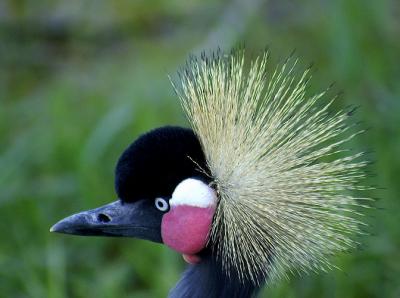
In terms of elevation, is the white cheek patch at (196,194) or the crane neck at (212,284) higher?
the white cheek patch at (196,194)

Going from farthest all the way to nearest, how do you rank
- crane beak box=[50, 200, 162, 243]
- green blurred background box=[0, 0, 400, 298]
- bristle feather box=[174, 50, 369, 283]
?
1. green blurred background box=[0, 0, 400, 298]
2. crane beak box=[50, 200, 162, 243]
3. bristle feather box=[174, 50, 369, 283]

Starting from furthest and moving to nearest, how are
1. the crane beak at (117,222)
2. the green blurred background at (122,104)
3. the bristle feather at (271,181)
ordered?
1. the green blurred background at (122,104)
2. the crane beak at (117,222)
3. the bristle feather at (271,181)

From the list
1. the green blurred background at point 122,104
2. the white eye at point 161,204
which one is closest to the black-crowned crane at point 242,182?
the white eye at point 161,204

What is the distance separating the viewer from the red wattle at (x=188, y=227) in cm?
220

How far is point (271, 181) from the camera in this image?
2176mm

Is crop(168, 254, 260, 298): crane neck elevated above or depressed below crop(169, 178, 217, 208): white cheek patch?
below

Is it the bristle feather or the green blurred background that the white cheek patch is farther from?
the green blurred background

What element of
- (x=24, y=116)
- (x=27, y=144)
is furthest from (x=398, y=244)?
(x=24, y=116)

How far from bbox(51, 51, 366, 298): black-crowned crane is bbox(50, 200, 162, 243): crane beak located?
0.09ft

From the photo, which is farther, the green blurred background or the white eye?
the green blurred background

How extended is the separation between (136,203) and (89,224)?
10 centimetres

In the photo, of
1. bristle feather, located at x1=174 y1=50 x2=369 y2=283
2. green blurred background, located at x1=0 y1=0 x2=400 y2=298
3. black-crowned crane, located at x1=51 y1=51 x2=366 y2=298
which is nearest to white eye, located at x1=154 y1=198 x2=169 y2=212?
black-crowned crane, located at x1=51 y1=51 x2=366 y2=298

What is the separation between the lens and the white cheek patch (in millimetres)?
2174

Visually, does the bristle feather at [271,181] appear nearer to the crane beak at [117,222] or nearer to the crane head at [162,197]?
the crane head at [162,197]
